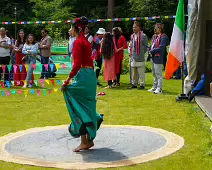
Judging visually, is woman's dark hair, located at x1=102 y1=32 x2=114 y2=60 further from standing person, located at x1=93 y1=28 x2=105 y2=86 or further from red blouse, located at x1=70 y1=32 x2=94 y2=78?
red blouse, located at x1=70 y1=32 x2=94 y2=78

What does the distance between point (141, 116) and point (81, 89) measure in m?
2.70

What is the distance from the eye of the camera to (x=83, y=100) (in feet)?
18.2

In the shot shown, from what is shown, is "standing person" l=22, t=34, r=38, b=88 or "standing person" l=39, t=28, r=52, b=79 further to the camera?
"standing person" l=39, t=28, r=52, b=79

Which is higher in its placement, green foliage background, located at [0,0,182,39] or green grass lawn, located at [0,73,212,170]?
green foliage background, located at [0,0,182,39]

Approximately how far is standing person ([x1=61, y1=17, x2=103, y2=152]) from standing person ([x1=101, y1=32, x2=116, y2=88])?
19.4 ft

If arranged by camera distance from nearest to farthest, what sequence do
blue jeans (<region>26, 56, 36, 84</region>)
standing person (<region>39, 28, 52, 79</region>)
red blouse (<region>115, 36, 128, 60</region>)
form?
red blouse (<region>115, 36, 128, 60</region>)
blue jeans (<region>26, 56, 36, 84</region>)
standing person (<region>39, 28, 52, 79</region>)

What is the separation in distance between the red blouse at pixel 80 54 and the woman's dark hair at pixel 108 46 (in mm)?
5919

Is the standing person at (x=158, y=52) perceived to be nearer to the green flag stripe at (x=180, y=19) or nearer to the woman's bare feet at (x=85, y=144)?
the green flag stripe at (x=180, y=19)

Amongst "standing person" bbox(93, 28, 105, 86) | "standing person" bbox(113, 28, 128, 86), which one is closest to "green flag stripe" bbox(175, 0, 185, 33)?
"standing person" bbox(113, 28, 128, 86)

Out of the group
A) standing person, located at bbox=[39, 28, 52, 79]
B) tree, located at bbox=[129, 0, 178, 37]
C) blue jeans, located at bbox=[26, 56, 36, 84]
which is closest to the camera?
blue jeans, located at bbox=[26, 56, 36, 84]

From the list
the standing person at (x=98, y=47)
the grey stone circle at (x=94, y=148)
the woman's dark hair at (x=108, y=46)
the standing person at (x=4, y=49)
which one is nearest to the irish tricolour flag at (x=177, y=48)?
the woman's dark hair at (x=108, y=46)

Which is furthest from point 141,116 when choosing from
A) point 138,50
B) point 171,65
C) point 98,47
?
point 98,47

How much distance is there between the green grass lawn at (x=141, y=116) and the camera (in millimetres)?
5211

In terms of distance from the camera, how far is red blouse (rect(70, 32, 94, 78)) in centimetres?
545
